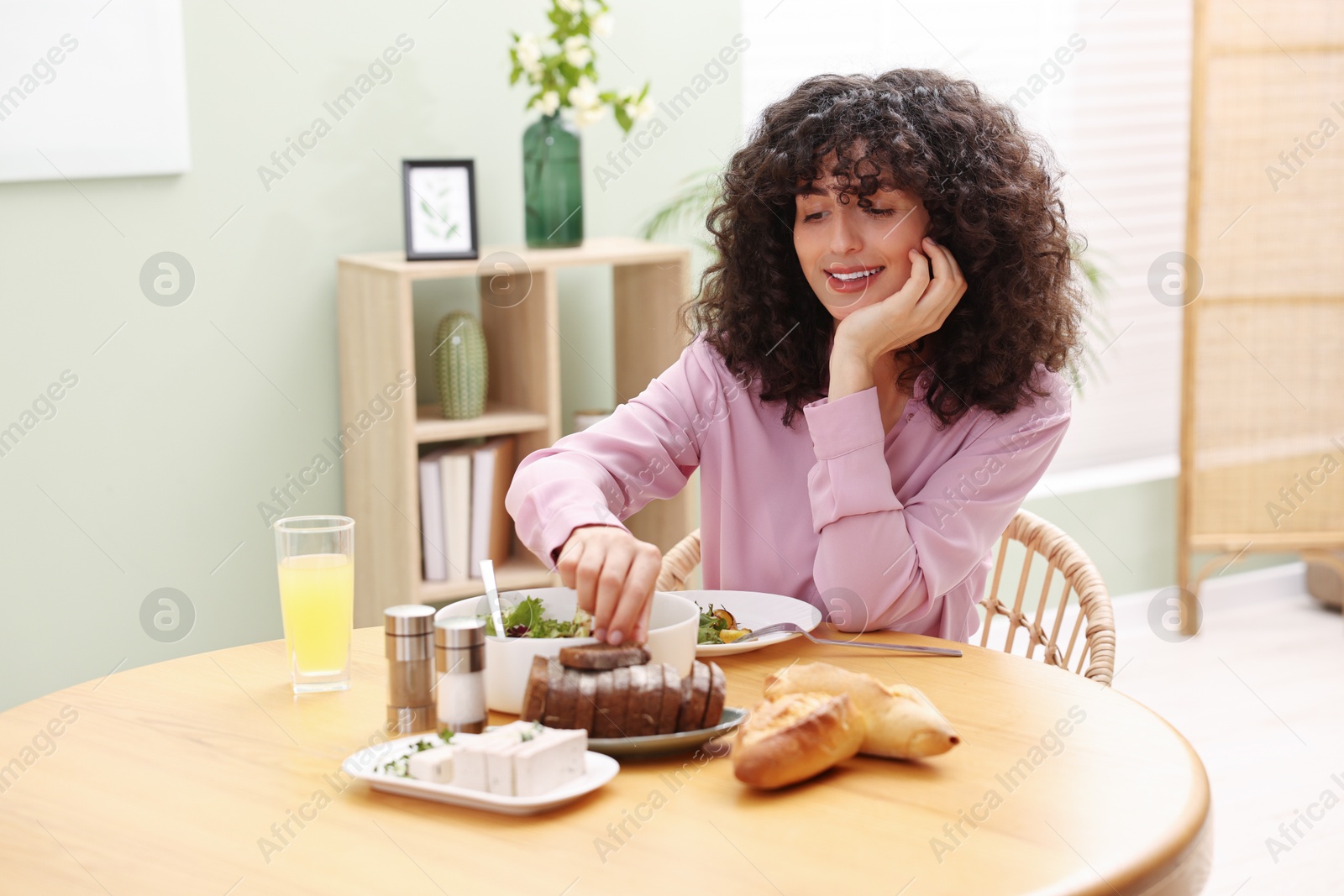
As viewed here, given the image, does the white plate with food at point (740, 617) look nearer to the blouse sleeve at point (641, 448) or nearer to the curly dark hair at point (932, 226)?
the blouse sleeve at point (641, 448)

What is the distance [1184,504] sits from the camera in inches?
145

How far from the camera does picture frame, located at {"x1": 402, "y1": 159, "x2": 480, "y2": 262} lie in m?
2.62

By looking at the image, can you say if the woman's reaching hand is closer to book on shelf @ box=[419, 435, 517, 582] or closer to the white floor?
book on shelf @ box=[419, 435, 517, 582]

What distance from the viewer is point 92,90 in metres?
2.41

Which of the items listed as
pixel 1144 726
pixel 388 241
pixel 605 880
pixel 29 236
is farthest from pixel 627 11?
pixel 605 880

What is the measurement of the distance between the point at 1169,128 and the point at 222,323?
288cm

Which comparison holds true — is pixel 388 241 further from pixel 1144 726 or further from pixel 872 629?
pixel 1144 726

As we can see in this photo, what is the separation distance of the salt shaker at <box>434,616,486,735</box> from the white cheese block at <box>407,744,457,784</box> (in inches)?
3.5

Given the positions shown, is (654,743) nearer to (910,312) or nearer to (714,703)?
(714,703)

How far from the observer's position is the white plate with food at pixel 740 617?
4.31 feet

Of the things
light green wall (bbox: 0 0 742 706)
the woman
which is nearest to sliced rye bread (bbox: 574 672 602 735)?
the woman

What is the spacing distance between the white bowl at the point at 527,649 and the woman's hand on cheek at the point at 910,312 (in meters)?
0.47

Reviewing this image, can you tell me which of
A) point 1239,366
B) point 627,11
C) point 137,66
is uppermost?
point 627,11

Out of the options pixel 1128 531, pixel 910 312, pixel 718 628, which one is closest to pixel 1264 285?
pixel 1128 531
